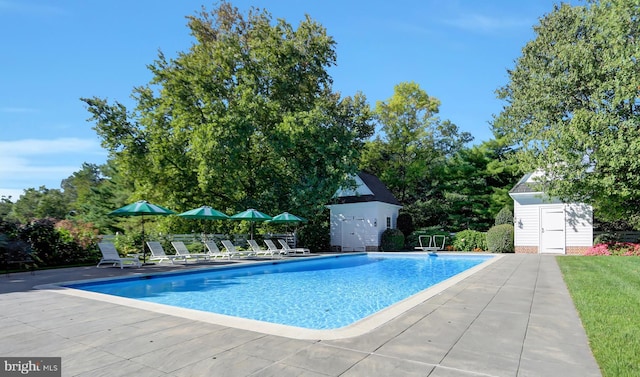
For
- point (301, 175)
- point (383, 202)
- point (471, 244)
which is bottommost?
point (471, 244)

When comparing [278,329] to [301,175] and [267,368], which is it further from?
[301,175]

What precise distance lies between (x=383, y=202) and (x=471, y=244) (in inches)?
232

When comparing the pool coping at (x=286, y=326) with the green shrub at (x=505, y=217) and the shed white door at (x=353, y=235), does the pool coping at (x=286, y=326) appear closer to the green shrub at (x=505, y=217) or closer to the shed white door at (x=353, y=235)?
the green shrub at (x=505, y=217)

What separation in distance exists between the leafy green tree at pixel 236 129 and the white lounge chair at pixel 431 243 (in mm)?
6489

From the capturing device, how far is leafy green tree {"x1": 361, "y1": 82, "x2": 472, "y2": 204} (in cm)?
2923

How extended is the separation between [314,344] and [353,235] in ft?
66.7

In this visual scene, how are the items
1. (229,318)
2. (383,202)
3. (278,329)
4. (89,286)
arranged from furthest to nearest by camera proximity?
(383,202) < (89,286) < (229,318) < (278,329)

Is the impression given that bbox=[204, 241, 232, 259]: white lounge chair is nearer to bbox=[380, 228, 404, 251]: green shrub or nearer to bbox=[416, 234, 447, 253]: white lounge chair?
bbox=[380, 228, 404, 251]: green shrub

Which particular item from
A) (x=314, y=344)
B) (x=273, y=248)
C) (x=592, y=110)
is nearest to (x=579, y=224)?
(x=592, y=110)

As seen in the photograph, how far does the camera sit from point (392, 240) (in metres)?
23.1

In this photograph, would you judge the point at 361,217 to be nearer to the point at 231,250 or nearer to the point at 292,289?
the point at 231,250

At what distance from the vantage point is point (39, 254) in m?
13.1

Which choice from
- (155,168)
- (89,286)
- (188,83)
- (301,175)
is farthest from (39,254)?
(301,175)

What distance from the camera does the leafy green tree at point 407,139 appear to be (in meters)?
29.2
